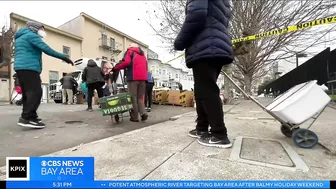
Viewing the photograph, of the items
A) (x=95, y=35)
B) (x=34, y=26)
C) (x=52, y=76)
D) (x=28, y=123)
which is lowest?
(x=28, y=123)

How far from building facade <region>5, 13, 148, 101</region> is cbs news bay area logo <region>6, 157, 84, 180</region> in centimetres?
2098

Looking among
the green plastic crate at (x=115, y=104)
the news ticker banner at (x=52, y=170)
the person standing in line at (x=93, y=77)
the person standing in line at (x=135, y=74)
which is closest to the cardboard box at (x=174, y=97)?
the person standing in line at (x=93, y=77)

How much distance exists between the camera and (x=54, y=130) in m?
3.46

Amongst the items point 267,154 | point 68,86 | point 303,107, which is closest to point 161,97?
point 68,86

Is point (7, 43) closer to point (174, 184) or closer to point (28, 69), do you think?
point (28, 69)

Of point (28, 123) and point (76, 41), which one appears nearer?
point (28, 123)

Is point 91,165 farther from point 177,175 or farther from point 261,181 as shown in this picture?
point 261,181

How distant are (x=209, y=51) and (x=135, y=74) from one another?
240cm

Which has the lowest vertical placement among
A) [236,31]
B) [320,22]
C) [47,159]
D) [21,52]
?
[47,159]

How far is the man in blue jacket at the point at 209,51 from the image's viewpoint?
2242mm

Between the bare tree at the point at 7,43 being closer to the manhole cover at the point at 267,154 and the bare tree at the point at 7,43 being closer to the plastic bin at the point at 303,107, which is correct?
the manhole cover at the point at 267,154

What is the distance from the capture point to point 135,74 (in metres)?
4.38

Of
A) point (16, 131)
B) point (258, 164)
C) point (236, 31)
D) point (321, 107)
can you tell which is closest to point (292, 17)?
point (236, 31)

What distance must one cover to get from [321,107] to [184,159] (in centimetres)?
160
